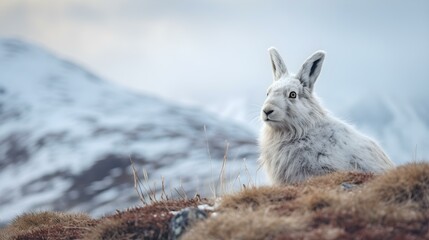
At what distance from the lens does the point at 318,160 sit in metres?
14.9

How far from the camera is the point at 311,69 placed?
54.2ft

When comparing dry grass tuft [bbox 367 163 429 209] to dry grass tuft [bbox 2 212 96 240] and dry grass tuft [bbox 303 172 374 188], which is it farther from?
dry grass tuft [bbox 2 212 96 240]

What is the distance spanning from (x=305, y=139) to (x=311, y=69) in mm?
1904

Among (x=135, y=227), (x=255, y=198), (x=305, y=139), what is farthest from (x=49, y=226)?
(x=305, y=139)

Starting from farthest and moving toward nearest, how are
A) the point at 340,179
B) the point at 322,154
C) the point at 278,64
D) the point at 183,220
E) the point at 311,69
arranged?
the point at 278,64
the point at 311,69
the point at 322,154
the point at 340,179
the point at 183,220

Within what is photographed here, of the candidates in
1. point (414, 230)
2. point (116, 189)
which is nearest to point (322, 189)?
point (414, 230)

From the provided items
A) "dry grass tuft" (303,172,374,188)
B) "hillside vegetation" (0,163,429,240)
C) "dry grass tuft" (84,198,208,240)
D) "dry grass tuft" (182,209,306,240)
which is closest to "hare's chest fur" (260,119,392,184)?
"dry grass tuft" (303,172,374,188)

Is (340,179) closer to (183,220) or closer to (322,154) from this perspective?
(322,154)

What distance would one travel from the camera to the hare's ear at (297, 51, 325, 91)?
16.3 meters

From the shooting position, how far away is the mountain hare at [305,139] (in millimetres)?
15023

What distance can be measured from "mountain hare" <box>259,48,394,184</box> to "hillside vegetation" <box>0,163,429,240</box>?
2072mm

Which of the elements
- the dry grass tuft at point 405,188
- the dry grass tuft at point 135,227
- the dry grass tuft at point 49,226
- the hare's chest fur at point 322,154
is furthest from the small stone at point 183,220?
the hare's chest fur at point 322,154

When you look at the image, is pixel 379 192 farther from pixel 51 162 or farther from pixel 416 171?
pixel 51 162

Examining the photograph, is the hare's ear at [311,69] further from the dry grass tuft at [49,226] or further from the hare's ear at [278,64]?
the dry grass tuft at [49,226]
